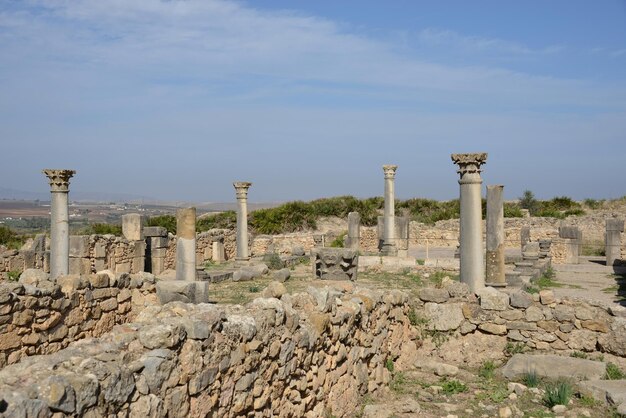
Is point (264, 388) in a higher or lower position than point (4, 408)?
lower

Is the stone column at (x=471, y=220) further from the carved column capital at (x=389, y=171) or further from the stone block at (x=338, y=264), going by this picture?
the carved column capital at (x=389, y=171)

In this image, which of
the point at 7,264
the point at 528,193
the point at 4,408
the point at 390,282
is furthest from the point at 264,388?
the point at 528,193

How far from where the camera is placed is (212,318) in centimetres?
480

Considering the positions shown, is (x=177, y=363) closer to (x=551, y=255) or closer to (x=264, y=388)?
(x=264, y=388)

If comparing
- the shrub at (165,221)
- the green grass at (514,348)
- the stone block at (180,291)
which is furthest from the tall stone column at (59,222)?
the shrub at (165,221)

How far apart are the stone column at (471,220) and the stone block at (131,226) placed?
12.1m

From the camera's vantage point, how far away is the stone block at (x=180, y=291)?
9.80 meters

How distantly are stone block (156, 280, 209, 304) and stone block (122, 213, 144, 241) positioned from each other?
9.55 m

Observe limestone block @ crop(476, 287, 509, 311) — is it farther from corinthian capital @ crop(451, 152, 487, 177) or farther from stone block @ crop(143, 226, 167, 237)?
stone block @ crop(143, 226, 167, 237)

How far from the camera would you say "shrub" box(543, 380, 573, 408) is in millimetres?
7000

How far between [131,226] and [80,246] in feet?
7.21

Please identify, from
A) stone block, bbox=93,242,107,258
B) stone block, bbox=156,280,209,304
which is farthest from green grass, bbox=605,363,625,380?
stone block, bbox=93,242,107,258

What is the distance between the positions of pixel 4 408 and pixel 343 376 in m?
4.45

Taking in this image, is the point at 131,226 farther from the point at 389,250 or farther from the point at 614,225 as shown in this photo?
the point at 614,225
